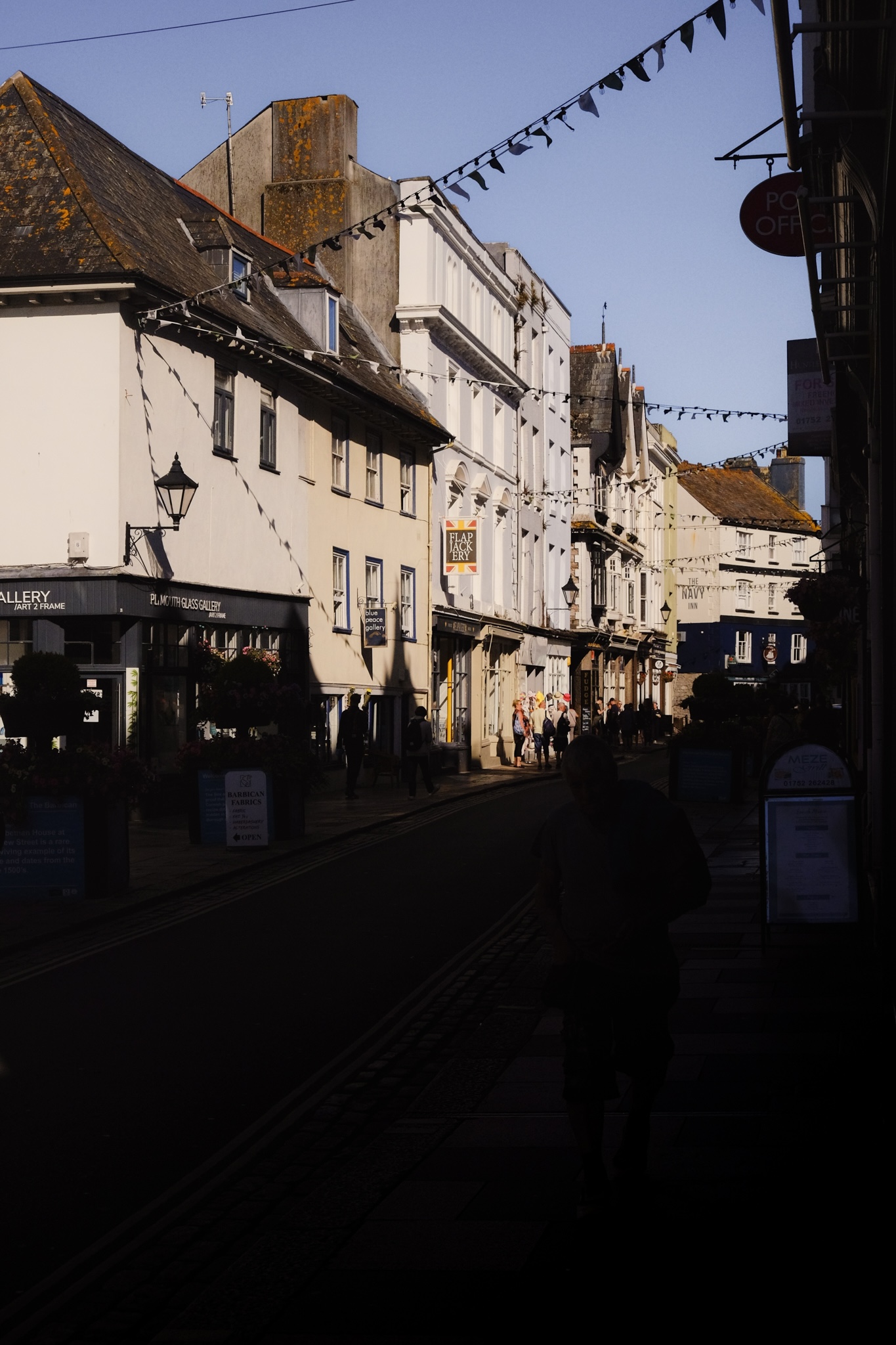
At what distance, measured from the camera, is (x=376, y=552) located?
117 ft

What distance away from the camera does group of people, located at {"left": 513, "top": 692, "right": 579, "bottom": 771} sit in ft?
143

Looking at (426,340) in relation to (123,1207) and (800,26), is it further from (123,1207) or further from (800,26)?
(123,1207)

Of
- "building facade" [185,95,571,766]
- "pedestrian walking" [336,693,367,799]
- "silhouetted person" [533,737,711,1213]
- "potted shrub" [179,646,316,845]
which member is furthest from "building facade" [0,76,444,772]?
"silhouetted person" [533,737,711,1213]

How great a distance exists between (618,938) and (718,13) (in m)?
7.34

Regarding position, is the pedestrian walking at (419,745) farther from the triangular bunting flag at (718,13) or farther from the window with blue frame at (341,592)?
the triangular bunting flag at (718,13)

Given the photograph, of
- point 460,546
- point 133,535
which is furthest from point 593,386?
point 133,535

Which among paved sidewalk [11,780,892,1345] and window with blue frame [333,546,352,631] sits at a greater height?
window with blue frame [333,546,352,631]

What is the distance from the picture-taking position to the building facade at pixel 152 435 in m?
24.0

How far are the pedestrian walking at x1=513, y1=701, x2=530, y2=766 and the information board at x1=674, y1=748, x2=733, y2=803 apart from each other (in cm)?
1804

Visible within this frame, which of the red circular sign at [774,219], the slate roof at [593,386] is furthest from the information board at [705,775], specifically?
the slate roof at [593,386]

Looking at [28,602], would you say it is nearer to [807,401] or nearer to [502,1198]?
[807,401]

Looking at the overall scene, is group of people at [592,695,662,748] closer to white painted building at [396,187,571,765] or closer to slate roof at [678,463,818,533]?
white painted building at [396,187,571,765]

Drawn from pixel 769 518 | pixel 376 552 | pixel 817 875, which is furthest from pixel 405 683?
pixel 769 518

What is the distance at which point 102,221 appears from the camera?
24.6 metres
